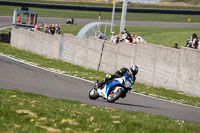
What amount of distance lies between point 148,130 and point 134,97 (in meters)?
8.58

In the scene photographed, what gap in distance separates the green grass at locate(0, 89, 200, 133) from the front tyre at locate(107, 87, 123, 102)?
294cm

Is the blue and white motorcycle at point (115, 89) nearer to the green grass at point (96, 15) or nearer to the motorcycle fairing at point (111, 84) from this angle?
the motorcycle fairing at point (111, 84)

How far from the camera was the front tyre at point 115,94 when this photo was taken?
14.7m

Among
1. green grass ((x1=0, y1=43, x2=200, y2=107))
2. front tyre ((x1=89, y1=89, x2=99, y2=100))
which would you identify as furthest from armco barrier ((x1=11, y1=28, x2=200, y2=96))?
front tyre ((x1=89, y1=89, x2=99, y2=100))

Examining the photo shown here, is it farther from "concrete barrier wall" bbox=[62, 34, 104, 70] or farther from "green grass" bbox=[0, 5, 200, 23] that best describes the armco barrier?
"green grass" bbox=[0, 5, 200, 23]

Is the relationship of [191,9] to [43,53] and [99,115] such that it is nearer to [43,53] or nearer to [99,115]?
[43,53]

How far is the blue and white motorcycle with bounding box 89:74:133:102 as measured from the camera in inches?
579

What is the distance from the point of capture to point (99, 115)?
418 inches

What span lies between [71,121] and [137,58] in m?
14.3

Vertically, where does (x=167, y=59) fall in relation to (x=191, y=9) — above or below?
below

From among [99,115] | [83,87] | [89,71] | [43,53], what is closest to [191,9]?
[43,53]

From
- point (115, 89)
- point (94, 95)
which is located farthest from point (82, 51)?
A: point (115, 89)

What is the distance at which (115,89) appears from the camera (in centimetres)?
1490

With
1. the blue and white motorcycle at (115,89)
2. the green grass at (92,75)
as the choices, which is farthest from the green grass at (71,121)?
the green grass at (92,75)
